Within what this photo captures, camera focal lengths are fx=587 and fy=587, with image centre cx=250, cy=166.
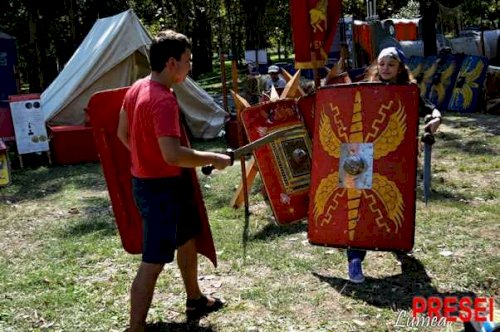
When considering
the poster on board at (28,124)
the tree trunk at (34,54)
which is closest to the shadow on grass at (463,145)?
the poster on board at (28,124)

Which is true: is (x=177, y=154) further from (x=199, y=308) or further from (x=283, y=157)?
(x=283, y=157)

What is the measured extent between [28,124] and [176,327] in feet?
23.1

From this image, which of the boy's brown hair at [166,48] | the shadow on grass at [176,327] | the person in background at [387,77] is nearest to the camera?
the boy's brown hair at [166,48]

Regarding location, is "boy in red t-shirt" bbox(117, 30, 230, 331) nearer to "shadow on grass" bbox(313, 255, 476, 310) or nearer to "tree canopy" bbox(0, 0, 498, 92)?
"shadow on grass" bbox(313, 255, 476, 310)

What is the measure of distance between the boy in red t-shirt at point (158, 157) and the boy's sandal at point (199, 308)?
49 cm

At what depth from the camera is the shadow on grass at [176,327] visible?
347 centimetres

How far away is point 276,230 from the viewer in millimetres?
5270

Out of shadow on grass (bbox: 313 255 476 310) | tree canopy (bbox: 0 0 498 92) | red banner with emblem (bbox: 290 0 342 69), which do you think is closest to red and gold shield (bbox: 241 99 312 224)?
red banner with emblem (bbox: 290 0 342 69)

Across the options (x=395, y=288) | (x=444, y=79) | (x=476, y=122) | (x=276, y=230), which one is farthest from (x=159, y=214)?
(x=444, y=79)

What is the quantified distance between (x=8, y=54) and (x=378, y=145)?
1142 cm

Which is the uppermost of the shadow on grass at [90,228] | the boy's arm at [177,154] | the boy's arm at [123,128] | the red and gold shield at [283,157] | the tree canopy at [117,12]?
the tree canopy at [117,12]

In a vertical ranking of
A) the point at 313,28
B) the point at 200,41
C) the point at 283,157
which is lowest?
the point at 283,157

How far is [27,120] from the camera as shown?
9609 millimetres

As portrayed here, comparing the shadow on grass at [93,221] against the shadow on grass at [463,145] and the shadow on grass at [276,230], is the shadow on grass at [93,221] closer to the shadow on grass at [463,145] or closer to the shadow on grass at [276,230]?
the shadow on grass at [276,230]
